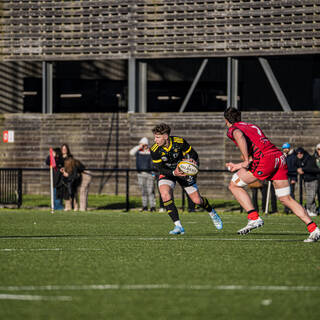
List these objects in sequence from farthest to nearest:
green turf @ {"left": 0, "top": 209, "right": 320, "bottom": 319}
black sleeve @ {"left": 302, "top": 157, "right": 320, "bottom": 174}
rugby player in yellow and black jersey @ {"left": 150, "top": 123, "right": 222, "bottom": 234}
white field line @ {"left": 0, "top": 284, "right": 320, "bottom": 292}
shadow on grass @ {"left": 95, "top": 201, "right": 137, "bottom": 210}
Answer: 1. shadow on grass @ {"left": 95, "top": 201, "right": 137, "bottom": 210}
2. black sleeve @ {"left": 302, "top": 157, "right": 320, "bottom": 174}
3. rugby player in yellow and black jersey @ {"left": 150, "top": 123, "right": 222, "bottom": 234}
4. white field line @ {"left": 0, "top": 284, "right": 320, "bottom": 292}
5. green turf @ {"left": 0, "top": 209, "right": 320, "bottom": 319}

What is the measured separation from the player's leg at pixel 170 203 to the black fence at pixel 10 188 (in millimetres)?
10191

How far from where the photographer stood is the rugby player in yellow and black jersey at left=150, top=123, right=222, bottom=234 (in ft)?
44.3

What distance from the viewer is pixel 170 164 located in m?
13.8

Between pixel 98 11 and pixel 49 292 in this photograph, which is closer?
pixel 49 292

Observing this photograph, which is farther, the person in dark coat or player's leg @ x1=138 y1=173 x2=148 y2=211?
the person in dark coat

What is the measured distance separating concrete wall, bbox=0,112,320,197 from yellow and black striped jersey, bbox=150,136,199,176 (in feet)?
41.7

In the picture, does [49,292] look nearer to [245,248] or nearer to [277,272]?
[277,272]

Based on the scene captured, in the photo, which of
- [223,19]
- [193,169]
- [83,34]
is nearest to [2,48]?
[83,34]

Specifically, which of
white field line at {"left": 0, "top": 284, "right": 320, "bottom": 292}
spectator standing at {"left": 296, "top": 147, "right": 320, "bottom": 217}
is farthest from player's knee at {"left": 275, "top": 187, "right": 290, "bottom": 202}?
spectator standing at {"left": 296, "top": 147, "right": 320, "bottom": 217}

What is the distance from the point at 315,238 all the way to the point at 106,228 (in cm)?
558

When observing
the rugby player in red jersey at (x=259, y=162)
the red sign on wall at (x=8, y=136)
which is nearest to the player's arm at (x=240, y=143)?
the rugby player in red jersey at (x=259, y=162)

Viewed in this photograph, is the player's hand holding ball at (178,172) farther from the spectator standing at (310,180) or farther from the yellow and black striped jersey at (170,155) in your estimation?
the spectator standing at (310,180)

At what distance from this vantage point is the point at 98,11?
28531 mm

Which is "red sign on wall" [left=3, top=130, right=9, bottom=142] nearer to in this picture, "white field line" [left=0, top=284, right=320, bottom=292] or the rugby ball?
the rugby ball
